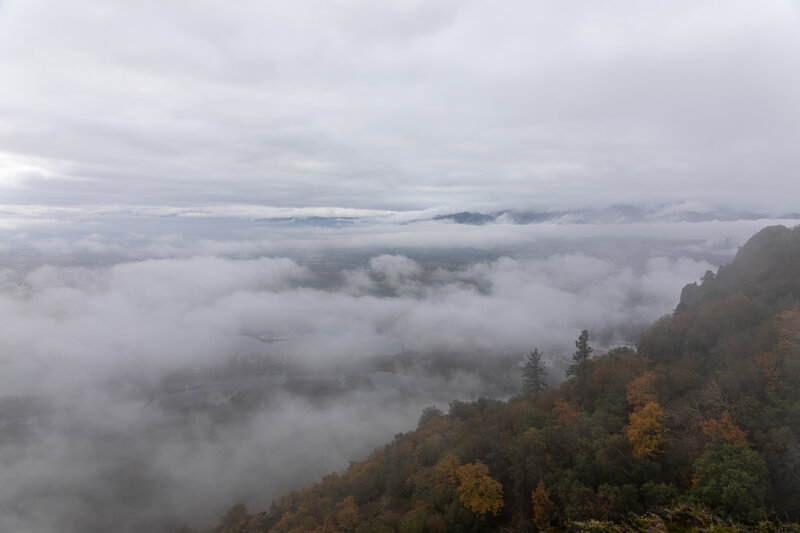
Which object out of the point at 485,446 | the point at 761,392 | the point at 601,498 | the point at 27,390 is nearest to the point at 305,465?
the point at 485,446

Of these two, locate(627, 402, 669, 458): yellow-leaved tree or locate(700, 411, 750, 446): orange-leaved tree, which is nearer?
locate(700, 411, 750, 446): orange-leaved tree

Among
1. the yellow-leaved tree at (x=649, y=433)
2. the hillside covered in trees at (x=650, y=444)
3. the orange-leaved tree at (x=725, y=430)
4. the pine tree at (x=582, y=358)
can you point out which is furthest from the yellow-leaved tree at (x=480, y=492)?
the pine tree at (x=582, y=358)

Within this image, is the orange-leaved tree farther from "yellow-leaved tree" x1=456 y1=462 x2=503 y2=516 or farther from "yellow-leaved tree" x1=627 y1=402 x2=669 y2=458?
"yellow-leaved tree" x1=456 y1=462 x2=503 y2=516

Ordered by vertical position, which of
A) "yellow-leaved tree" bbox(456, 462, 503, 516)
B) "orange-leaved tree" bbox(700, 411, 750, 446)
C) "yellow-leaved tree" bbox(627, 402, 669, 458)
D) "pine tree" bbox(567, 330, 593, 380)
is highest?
"orange-leaved tree" bbox(700, 411, 750, 446)

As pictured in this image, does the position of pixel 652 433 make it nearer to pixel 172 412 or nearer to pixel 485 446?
pixel 485 446

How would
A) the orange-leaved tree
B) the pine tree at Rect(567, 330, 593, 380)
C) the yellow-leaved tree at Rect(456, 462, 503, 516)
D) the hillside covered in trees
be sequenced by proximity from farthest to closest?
the pine tree at Rect(567, 330, 593, 380), the yellow-leaved tree at Rect(456, 462, 503, 516), the orange-leaved tree, the hillside covered in trees

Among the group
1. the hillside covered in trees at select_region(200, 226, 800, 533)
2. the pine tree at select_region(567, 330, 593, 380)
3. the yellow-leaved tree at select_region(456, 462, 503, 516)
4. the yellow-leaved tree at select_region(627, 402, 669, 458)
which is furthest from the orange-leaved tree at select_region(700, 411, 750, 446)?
the pine tree at select_region(567, 330, 593, 380)

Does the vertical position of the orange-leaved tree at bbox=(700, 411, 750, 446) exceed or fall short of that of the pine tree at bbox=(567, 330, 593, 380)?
it exceeds it
